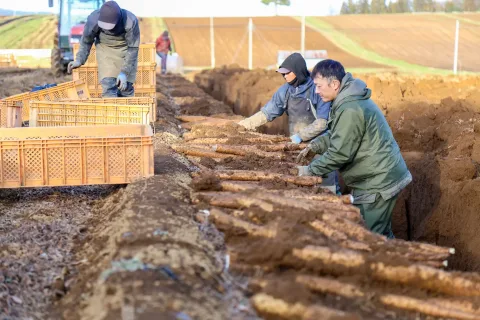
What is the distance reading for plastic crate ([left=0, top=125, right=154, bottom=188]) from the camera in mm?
5617

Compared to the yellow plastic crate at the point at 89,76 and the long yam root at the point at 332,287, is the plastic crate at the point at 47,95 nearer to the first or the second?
the yellow plastic crate at the point at 89,76

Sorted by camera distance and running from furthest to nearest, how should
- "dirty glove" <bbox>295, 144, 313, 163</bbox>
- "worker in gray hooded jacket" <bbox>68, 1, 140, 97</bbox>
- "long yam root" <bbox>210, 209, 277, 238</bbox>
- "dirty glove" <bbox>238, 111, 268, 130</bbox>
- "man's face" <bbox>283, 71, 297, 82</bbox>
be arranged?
"worker in gray hooded jacket" <bbox>68, 1, 140, 97</bbox> < "dirty glove" <bbox>238, 111, 268, 130</bbox> < "man's face" <bbox>283, 71, 297, 82</bbox> < "dirty glove" <bbox>295, 144, 313, 163</bbox> < "long yam root" <bbox>210, 209, 277, 238</bbox>

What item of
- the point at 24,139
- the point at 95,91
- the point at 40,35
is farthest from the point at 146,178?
the point at 40,35

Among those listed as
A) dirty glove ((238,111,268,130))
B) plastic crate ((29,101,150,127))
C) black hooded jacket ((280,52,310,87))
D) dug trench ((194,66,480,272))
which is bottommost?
dug trench ((194,66,480,272))

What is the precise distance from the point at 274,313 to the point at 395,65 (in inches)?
1337

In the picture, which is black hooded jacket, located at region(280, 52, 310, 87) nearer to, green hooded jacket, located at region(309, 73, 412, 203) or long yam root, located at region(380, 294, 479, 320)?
green hooded jacket, located at region(309, 73, 412, 203)

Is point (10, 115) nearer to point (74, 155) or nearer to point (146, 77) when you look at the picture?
point (74, 155)

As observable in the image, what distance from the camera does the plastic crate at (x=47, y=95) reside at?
23.6ft

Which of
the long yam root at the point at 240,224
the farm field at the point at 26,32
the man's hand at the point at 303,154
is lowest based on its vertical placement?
the long yam root at the point at 240,224

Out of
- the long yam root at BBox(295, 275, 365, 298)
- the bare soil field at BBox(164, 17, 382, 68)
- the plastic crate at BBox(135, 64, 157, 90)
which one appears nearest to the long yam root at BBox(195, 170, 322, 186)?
the long yam root at BBox(295, 275, 365, 298)

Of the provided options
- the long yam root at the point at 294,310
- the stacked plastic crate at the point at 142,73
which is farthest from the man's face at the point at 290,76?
the stacked plastic crate at the point at 142,73

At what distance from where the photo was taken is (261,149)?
7199mm

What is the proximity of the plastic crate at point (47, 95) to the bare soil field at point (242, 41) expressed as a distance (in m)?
27.6

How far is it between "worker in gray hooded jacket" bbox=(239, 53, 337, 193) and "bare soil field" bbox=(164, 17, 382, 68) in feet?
91.9
